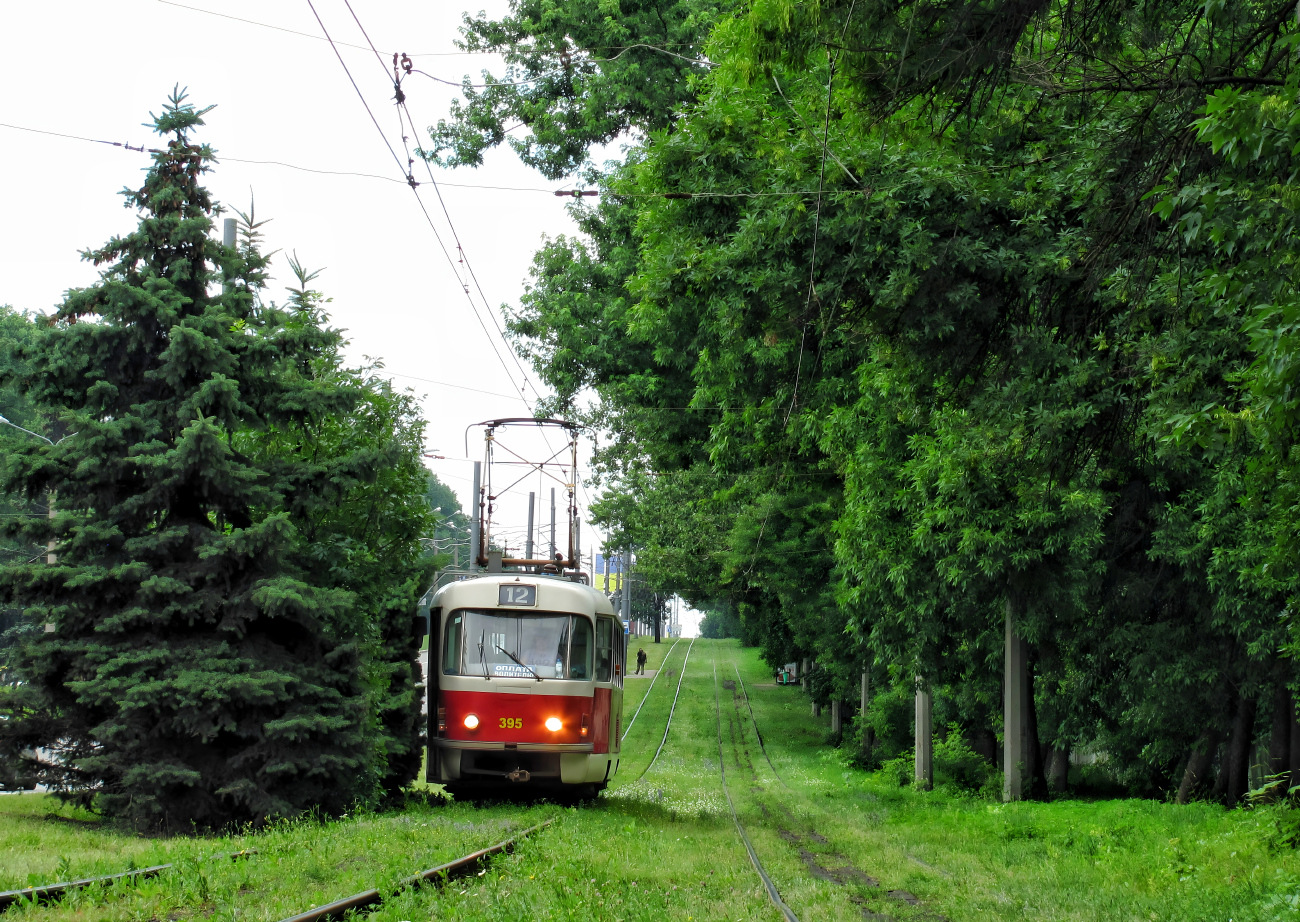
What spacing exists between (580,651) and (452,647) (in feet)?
5.53

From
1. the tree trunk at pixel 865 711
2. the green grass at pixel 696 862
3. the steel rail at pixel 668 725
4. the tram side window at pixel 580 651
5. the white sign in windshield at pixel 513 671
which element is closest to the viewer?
the green grass at pixel 696 862

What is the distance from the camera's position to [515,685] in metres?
15.0

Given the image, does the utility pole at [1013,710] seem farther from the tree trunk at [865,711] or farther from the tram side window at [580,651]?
the tree trunk at [865,711]

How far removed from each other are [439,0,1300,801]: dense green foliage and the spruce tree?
194 inches

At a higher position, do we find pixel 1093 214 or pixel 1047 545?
pixel 1093 214

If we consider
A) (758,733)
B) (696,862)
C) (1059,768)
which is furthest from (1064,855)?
(758,733)

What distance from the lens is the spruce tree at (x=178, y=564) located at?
41.1 ft

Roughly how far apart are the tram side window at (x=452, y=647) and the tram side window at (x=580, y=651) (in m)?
1.48

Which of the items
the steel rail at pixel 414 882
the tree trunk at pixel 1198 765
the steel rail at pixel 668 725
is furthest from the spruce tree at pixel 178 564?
the steel rail at pixel 668 725

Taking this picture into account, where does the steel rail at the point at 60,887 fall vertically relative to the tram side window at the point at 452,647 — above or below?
below

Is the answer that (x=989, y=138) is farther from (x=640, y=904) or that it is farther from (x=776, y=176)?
(x=640, y=904)

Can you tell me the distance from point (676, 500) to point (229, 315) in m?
26.6

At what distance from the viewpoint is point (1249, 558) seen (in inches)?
496

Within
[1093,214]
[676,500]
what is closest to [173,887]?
[1093,214]
